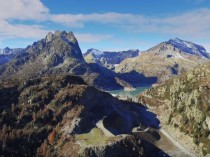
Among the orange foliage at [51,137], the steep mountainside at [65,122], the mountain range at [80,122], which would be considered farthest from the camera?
the orange foliage at [51,137]

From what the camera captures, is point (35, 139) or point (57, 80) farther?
point (57, 80)

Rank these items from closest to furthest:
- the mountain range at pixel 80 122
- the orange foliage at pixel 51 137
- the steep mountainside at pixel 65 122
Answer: the steep mountainside at pixel 65 122
the mountain range at pixel 80 122
the orange foliage at pixel 51 137

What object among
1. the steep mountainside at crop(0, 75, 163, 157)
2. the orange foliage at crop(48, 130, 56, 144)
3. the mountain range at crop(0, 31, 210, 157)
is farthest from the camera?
the orange foliage at crop(48, 130, 56, 144)

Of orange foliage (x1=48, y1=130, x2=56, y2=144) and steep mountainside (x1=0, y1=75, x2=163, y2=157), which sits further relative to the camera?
orange foliage (x1=48, y1=130, x2=56, y2=144)

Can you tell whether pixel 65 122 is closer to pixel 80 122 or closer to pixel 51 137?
pixel 80 122

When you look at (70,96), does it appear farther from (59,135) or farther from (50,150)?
(50,150)

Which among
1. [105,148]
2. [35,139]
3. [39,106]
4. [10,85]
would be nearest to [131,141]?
[105,148]

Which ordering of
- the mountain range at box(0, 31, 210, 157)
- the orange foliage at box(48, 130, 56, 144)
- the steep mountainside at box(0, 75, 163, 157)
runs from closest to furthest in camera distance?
the steep mountainside at box(0, 75, 163, 157) < the mountain range at box(0, 31, 210, 157) < the orange foliage at box(48, 130, 56, 144)

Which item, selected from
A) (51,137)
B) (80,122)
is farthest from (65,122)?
(51,137)
